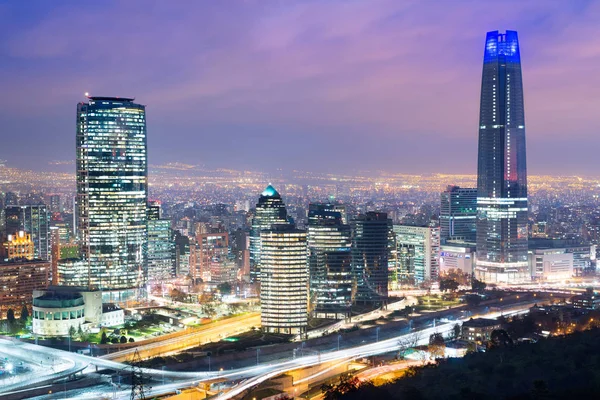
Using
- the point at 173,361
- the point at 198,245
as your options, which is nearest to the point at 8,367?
the point at 173,361

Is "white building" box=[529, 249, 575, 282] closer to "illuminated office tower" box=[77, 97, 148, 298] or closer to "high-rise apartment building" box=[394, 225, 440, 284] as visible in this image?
"high-rise apartment building" box=[394, 225, 440, 284]

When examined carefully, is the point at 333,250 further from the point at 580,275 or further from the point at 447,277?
the point at 580,275

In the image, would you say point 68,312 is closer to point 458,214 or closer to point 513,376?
point 513,376

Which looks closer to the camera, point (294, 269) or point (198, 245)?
point (294, 269)

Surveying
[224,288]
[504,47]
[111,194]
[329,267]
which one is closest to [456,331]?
[329,267]

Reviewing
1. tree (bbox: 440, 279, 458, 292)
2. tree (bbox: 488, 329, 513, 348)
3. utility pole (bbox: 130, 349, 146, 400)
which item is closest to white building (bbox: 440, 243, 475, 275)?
tree (bbox: 440, 279, 458, 292)
